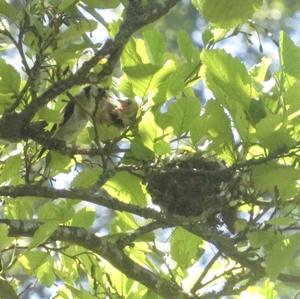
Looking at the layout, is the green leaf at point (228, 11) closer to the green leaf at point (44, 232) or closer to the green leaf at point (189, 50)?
the green leaf at point (189, 50)

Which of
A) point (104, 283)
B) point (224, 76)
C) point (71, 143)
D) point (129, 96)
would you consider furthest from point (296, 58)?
point (104, 283)

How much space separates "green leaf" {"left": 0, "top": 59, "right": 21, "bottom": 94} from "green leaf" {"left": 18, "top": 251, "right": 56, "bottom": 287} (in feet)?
1.18

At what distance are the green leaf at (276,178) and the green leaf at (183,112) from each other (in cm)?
16

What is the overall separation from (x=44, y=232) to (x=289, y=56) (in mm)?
480

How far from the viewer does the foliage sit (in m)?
1.44

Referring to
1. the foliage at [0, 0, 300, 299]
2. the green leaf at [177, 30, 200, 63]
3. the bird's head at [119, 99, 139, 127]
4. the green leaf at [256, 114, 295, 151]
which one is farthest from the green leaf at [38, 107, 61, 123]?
the green leaf at [256, 114, 295, 151]

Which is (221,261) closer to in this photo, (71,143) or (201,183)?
(201,183)

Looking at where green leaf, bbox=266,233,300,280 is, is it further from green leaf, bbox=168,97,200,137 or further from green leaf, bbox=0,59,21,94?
green leaf, bbox=0,59,21,94

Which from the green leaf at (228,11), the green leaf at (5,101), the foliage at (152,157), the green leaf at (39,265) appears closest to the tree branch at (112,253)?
the foliage at (152,157)

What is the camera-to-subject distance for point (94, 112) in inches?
62.9

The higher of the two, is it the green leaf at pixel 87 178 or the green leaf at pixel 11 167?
the green leaf at pixel 11 167

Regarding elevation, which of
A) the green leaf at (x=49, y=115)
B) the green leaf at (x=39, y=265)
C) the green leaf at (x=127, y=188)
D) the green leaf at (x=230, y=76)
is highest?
the green leaf at (x=230, y=76)

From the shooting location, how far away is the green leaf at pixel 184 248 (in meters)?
1.76

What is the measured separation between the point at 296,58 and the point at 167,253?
546 mm
